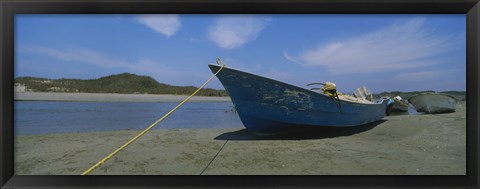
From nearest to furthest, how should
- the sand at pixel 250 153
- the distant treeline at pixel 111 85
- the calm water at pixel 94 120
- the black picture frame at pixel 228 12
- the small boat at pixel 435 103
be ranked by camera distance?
the black picture frame at pixel 228 12, the sand at pixel 250 153, the calm water at pixel 94 120, the small boat at pixel 435 103, the distant treeline at pixel 111 85

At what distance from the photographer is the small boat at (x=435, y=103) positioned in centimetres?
1002

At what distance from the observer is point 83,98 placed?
16.5 metres

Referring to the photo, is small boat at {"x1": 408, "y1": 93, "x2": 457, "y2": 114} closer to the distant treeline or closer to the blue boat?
the blue boat

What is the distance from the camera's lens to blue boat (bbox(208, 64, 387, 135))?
487 cm

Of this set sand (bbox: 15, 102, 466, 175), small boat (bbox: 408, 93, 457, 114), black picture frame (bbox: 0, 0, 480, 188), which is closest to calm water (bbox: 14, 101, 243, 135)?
black picture frame (bbox: 0, 0, 480, 188)

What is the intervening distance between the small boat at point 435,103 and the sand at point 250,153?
4.55 metres

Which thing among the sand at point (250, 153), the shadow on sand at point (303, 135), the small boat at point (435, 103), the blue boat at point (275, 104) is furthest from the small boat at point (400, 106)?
the blue boat at point (275, 104)

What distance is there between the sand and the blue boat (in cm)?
28

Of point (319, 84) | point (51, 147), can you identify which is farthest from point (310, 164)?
point (51, 147)

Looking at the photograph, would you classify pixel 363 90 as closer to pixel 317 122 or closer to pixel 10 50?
pixel 317 122

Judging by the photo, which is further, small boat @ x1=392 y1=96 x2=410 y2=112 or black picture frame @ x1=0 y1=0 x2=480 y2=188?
small boat @ x1=392 y1=96 x2=410 y2=112

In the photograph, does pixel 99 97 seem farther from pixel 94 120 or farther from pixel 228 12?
pixel 228 12

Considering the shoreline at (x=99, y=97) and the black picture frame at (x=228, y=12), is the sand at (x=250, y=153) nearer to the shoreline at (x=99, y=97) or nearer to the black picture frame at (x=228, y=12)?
the black picture frame at (x=228, y=12)

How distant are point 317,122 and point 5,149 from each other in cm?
432
